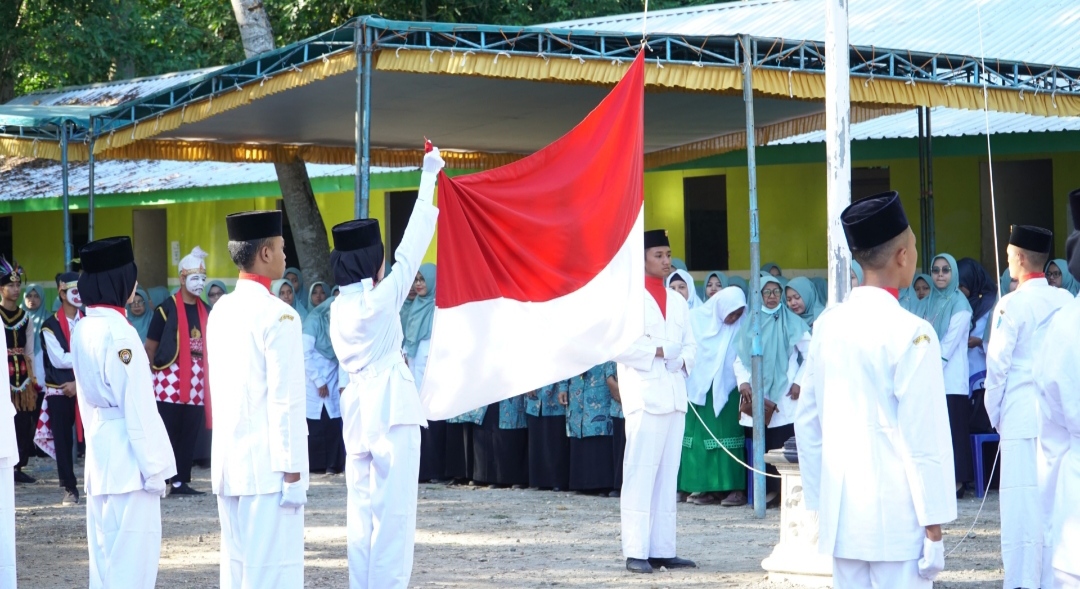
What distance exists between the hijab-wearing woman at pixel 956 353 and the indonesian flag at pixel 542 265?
4.34m

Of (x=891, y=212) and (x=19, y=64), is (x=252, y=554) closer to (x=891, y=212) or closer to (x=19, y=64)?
(x=891, y=212)

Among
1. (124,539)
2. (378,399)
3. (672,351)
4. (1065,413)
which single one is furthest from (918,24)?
(124,539)

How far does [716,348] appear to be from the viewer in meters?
10.7

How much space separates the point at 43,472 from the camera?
43.7 ft

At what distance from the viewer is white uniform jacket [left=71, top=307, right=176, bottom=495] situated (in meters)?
5.82

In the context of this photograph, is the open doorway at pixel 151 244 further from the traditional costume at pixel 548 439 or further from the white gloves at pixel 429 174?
the white gloves at pixel 429 174

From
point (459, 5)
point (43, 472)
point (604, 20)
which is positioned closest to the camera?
point (43, 472)

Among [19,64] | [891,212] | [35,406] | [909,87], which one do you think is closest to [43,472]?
[35,406]

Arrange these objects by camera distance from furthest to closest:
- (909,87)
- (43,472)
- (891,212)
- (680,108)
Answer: (43,472)
(680,108)
(909,87)
(891,212)

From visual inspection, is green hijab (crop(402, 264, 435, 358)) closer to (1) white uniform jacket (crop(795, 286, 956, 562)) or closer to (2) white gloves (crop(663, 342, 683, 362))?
(2) white gloves (crop(663, 342, 683, 362))

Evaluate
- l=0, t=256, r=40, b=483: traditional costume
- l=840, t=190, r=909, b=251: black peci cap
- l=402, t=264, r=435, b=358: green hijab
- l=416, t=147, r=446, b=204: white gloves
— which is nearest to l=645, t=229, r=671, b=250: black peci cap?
l=416, t=147, r=446, b=204: white gloves

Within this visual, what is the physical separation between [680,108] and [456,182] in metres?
4.81

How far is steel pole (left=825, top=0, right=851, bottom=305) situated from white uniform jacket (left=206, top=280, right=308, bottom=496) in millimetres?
3307

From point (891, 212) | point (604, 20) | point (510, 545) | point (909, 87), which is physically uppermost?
point (604, 20)
